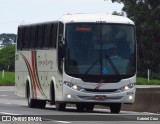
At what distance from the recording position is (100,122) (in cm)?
2319

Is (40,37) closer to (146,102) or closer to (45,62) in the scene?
(45,62)

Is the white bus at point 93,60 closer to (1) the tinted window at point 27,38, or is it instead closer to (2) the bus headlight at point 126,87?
(2) the bus headlight at point 126,87

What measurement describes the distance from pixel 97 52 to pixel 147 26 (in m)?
18.7

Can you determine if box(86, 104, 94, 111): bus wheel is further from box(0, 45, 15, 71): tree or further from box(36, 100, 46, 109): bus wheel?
box(0, 45, 15, 71): tree

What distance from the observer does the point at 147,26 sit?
4794 cm

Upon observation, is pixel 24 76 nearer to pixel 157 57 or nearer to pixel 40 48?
pixel 40 48

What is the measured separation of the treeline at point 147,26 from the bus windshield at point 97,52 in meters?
17.7

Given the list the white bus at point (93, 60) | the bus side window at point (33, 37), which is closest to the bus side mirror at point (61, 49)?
the white bus at point (93, 60)

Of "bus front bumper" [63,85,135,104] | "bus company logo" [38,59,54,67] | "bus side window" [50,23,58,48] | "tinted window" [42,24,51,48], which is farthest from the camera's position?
"tinted window" [42,24,51,48]

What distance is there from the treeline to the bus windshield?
1765 centimetres

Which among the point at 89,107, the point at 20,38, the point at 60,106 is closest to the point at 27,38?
the point at 20,38

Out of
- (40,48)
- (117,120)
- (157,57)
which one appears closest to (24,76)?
(40,48)

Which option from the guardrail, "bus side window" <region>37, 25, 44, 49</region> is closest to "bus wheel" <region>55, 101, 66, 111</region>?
"bus side window" <region>37, 25, 44, 49</region>

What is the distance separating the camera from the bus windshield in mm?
29469
